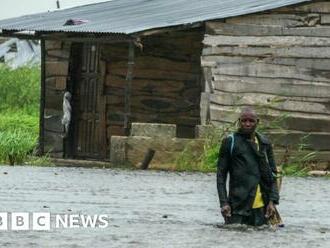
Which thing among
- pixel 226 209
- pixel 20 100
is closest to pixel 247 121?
pixel 226 209

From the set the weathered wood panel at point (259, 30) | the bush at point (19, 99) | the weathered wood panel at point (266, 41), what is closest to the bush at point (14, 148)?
the weathered wood panel at point (266, 41)

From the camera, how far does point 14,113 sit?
3272cm

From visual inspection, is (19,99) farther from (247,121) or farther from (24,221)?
(247,121)

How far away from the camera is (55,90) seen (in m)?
23.3

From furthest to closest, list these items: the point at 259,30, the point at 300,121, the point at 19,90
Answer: the point at 19,90
the point at 259,30
the point at 300,121

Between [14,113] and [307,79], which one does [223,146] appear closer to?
[307,79]

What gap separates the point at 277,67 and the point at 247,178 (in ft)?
29.0

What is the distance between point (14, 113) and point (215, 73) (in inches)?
558

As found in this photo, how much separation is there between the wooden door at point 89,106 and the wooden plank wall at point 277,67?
3.43 meters

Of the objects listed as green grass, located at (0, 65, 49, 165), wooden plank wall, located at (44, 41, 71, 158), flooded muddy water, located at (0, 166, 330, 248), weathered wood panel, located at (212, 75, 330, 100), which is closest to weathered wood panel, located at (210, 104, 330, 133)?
weathered wood panel, located at (212, 75, 330, 100)

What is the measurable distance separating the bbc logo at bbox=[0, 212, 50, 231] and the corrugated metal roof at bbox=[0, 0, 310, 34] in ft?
26.0

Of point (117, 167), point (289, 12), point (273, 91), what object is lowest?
point (117, 167)

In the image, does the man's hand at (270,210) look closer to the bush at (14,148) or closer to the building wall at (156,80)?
the building wall at (156,80)

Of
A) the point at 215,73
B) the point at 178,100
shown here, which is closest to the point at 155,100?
the point at 178,100
